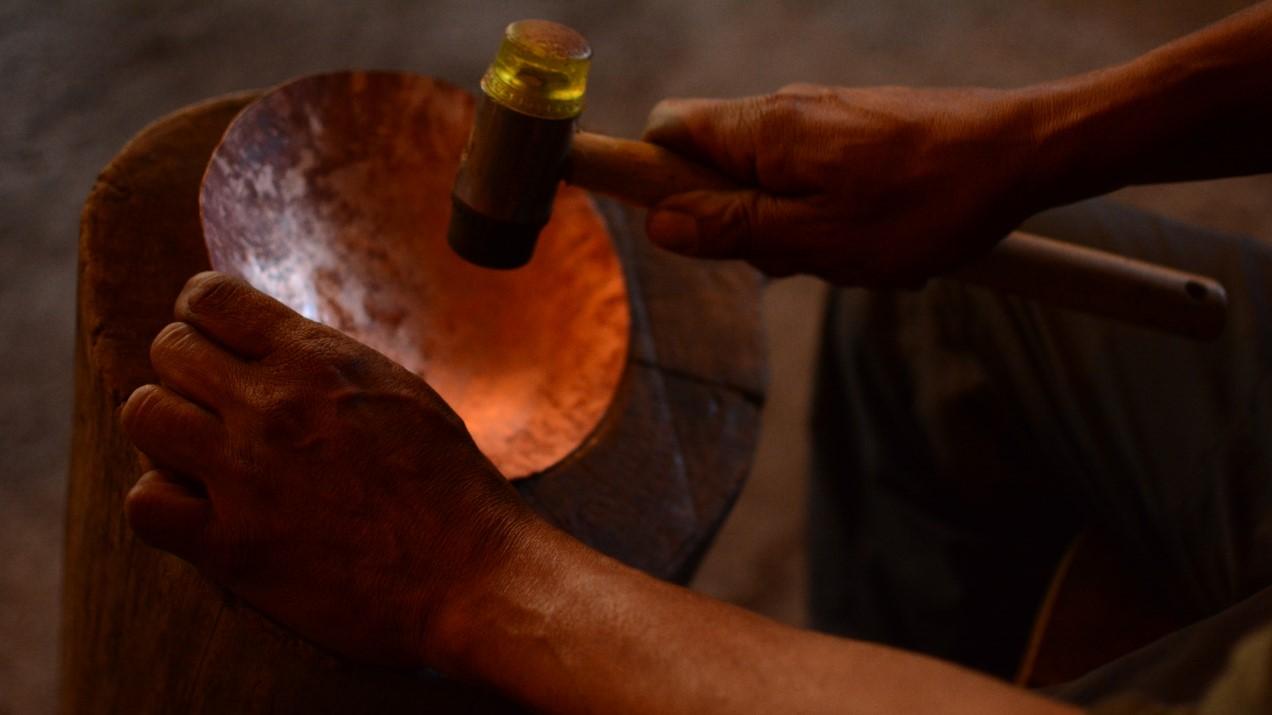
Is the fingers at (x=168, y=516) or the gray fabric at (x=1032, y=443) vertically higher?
the fingers at (x=168, y=516)

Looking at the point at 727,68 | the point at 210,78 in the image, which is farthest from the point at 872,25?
the point at 210,78

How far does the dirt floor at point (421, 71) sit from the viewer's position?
1756 mm

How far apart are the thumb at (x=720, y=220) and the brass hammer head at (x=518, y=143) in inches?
4.7

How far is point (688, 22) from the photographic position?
8.89 ft

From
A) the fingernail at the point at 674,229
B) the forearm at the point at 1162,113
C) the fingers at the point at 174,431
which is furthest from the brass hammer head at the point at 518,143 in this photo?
the forearm at the point at 1162,113

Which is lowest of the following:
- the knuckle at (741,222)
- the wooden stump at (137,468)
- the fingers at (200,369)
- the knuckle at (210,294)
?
the wooden stump at (137,468)

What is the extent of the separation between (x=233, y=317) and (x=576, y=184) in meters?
0.35

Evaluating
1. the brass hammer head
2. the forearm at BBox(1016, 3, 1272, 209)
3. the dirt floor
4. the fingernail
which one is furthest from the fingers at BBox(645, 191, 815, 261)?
the dirt floor

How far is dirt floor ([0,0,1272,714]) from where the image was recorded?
176cm

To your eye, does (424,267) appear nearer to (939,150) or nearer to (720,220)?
(720,220)

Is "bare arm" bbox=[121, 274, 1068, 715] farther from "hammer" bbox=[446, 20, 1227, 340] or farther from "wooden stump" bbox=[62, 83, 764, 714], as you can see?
"hammer" bbox=[446, 20, 1227, 340]

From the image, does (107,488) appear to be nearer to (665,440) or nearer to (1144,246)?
(665,440)

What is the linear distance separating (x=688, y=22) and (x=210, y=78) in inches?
47.2

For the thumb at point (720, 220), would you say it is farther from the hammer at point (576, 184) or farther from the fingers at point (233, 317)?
the fingers at point (233, 317)
